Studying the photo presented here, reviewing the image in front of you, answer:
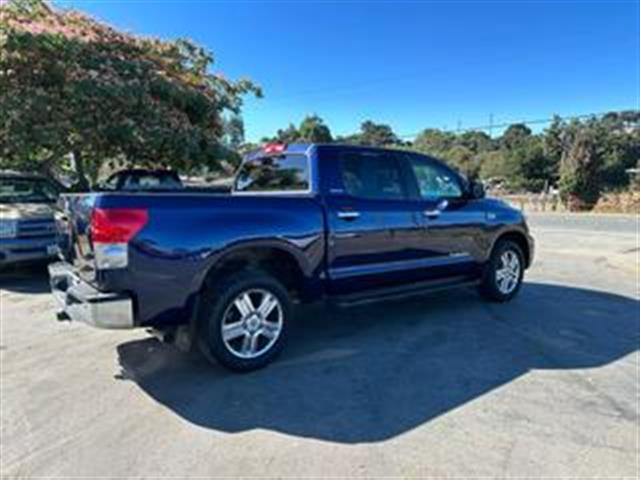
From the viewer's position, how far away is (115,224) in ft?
13.5

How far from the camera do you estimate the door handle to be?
17.5 feet

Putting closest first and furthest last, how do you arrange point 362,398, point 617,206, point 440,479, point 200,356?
1. point 440,479
2. point 362,398
3. point 200,356
4. point 617,206

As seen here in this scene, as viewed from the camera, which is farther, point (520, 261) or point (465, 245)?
point (520, 261)

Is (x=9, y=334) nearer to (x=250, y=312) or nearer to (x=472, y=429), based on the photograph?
(x=250, y=312)

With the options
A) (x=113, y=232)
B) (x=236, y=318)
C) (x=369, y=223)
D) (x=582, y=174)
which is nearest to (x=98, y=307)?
(x=113, y=232)

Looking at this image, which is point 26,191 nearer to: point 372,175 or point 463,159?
point 372,175

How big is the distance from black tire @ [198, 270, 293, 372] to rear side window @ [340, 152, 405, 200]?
1249mm

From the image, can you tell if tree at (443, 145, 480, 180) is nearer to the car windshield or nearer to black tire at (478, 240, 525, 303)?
the car windshield

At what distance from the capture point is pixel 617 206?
32.8 m

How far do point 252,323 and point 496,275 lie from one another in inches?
135

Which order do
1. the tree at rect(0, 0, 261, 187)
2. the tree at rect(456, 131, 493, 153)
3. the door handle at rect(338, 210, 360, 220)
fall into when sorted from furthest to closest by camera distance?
the tree at rect(456, 131, 493, 153) → the tree at rect(0, 0, 261, 187) → the door handle at rect(338, 210, 360, 220)

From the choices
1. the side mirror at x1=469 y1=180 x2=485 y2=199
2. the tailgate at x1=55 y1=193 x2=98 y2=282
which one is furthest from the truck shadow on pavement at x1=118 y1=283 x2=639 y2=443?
the side mirror at x1=469 y1=180 x2=485 y2=199

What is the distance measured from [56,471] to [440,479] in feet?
7.15

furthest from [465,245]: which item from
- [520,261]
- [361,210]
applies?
[361,210]
